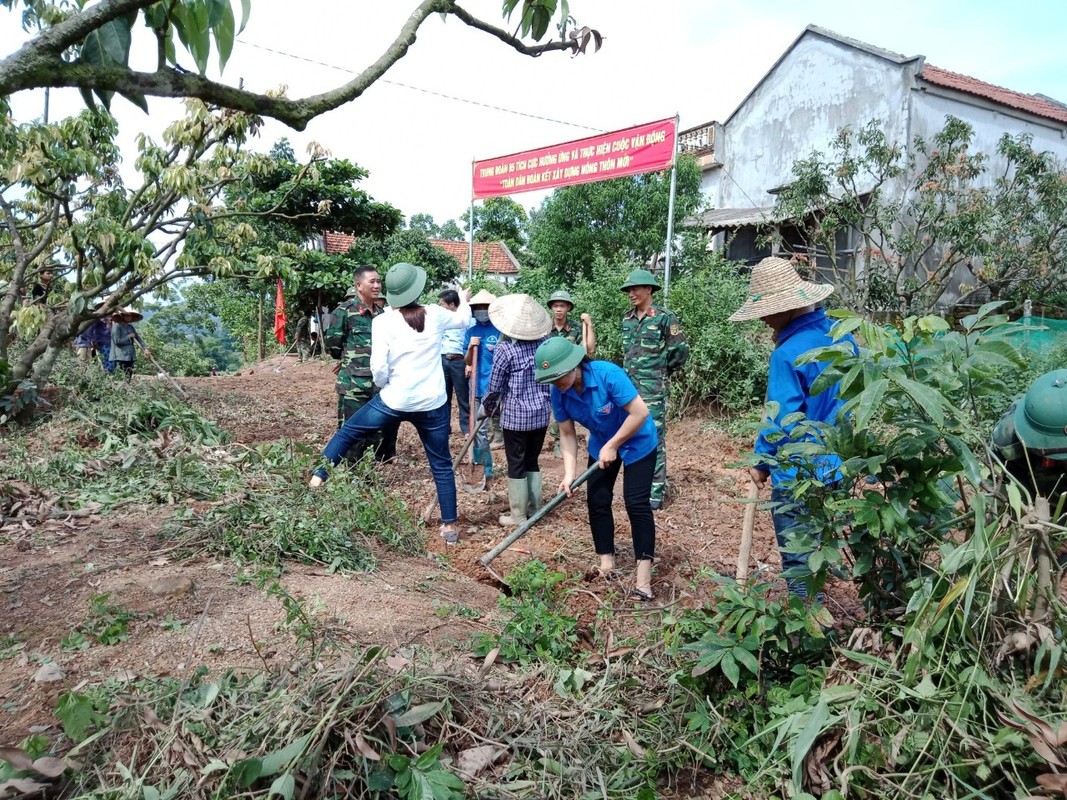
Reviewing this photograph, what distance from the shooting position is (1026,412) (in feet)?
7.87

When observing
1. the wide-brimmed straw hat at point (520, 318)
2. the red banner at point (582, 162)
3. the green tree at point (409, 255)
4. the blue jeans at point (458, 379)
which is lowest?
the blue jeans at point (458, 379)

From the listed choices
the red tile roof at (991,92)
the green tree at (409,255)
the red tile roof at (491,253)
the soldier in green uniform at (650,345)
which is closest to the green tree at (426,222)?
the red tile roof at (491,253)

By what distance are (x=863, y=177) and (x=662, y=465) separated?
9693mm

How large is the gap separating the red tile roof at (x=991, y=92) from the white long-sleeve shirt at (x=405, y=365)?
1190 centimetres

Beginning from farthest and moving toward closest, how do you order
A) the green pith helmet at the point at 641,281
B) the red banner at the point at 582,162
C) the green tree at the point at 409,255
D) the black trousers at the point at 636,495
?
the green tree at the point at 409,255 → the red banner at the point at 582,162 → the green pith helmet at the point at 641,281 → the black trousers at the point at 636,495

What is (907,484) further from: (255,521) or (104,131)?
(104,131)

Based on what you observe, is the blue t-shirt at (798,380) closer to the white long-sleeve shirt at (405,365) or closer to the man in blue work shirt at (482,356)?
the white long-sleeve shirt at (405,365)

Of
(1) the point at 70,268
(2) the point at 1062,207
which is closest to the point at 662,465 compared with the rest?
(1) the point at 70,268

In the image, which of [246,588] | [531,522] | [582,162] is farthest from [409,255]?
[246,588]

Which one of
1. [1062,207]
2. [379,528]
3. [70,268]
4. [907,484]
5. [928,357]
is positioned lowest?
[379,528]

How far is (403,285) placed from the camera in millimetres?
4309

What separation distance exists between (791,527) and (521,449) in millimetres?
2627

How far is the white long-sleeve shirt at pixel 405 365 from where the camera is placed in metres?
4.28

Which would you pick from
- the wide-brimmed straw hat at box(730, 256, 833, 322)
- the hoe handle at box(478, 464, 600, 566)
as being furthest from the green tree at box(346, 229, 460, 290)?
the wide-brimmed straw hat at box(730, 256, 833, 322)
